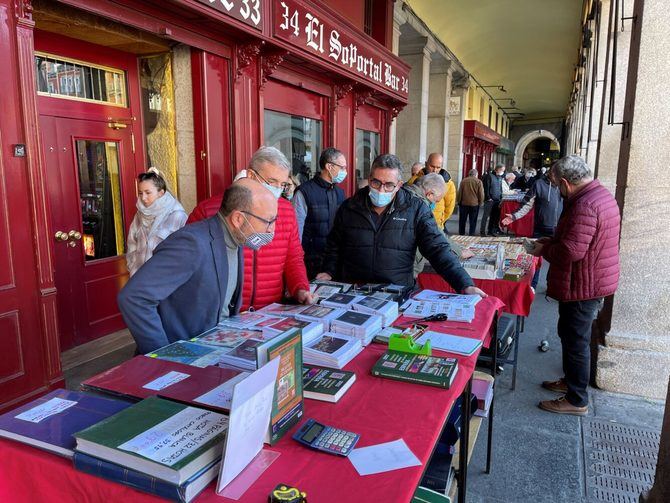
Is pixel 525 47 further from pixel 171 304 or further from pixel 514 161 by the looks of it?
pixel 514 161

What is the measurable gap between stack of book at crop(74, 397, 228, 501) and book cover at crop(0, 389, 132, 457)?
0.09 metres

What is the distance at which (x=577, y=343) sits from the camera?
11.5 ft

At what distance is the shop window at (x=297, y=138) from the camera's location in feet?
18.9

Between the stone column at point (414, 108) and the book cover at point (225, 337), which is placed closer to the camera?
the book cover at point (225, 337)

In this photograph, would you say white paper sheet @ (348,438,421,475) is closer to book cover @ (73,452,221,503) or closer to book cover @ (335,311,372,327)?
book cover @ (73,452,221,503)

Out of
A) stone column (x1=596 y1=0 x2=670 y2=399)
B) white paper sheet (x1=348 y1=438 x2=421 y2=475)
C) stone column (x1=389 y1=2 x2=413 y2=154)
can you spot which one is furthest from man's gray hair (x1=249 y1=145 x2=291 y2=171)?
stone column (x1=389 y1=2 x2=413 y2=154)

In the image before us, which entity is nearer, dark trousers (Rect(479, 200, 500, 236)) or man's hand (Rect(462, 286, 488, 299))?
man's hand (Rect(462, 286, 488, 299))

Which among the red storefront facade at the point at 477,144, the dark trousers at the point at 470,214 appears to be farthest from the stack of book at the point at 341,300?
the red storefront facade at the point at 477,144

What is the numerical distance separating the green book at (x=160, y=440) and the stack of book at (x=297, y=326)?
2.18 ft

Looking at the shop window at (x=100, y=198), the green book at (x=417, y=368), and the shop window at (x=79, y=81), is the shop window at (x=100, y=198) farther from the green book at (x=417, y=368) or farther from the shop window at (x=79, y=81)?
the green book at (x=417, y=368)

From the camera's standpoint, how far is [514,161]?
4009cm

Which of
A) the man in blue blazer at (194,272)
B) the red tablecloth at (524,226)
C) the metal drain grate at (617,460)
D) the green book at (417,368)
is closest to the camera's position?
the green book at (417,368)

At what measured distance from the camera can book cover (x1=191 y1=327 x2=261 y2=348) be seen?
197cm

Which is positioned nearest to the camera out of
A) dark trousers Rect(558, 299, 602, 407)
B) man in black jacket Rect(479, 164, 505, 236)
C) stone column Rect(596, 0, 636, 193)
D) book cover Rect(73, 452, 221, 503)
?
book cover Rect(73, 452, 221, 503)
